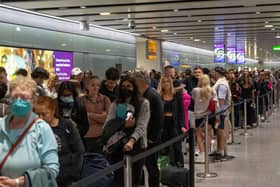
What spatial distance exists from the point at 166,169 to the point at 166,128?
1.14m

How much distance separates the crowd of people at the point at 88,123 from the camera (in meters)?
2.82

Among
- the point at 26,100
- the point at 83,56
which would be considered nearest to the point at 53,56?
the point at 83,56

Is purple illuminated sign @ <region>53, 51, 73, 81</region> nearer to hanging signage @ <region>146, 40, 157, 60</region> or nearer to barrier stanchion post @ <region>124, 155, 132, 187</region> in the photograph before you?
hanging signage @ <region>146, 40, 157, 60</region>

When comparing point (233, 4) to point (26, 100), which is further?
point (233, 4)

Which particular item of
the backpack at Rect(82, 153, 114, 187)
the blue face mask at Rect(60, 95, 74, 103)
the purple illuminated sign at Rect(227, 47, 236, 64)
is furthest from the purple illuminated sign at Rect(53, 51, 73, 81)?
the purple illuminated sign at Rect(227, 47, 236, 64)

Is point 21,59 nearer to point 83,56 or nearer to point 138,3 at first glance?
point 138,3

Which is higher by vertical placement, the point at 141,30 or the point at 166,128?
the point at 141,30

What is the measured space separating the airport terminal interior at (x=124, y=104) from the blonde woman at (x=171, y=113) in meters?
0.02

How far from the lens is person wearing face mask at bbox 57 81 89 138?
4.87m

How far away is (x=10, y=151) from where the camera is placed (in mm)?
2812

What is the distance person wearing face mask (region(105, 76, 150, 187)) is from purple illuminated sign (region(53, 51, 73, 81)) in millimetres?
11388

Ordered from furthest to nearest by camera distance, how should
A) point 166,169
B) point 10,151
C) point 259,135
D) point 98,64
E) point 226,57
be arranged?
point 226,57, point 98,64, point 259,135, point 166,169, point 10,151

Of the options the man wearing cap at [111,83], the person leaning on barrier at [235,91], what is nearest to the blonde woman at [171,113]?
the man wearing cap at [111,83]

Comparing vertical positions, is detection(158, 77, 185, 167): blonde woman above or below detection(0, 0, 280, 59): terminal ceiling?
below
